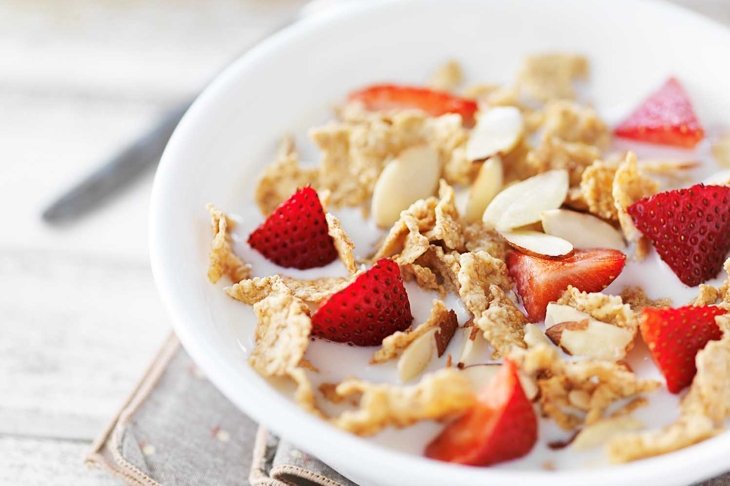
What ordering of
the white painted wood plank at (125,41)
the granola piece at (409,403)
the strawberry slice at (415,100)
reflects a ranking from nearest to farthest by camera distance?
the granola piece at (409,403) → the strawberry slice at (415,100) → the white painted wood plank at (125,41)

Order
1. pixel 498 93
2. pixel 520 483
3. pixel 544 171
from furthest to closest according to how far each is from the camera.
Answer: pixel 498 93
pixel 544 171
pixel 520 483

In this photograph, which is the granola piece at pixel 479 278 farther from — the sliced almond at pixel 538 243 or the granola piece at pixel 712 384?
the granola piece at pixel 712 384

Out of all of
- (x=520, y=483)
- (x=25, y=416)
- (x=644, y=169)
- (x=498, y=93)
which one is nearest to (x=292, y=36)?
(x=498, y=93)

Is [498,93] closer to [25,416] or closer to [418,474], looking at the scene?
[418,474]

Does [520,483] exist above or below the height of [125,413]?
above

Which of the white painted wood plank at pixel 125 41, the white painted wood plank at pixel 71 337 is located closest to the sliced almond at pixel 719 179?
the white painted wood plank at pixel 71 337

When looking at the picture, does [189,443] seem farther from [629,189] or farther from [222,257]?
[629,189]

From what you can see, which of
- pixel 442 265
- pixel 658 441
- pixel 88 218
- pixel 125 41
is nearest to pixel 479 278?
pixel 442 265
